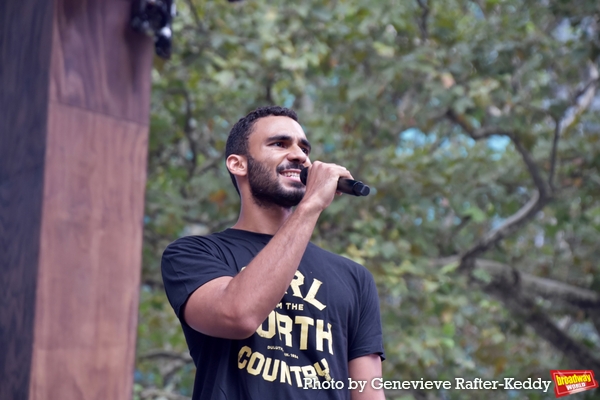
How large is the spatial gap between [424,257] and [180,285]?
357 centimetres

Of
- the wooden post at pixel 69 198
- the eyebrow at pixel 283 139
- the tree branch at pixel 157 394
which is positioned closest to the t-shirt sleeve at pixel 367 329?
the eyebrow at pixel 283 139

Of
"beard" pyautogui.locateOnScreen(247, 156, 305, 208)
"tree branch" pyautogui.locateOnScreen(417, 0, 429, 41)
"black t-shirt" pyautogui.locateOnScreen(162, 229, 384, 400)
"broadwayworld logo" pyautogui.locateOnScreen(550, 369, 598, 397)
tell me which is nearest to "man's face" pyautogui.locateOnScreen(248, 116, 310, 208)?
"beard" pyautogui.locateOnScreen(247, 156, 305, 208)

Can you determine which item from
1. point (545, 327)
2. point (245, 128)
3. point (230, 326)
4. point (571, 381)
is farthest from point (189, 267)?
point (545, 327)

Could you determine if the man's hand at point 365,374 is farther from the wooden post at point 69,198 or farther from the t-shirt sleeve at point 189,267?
the wooden post at point 69,198

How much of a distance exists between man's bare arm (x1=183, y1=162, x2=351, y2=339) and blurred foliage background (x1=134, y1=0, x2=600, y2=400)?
3017mm

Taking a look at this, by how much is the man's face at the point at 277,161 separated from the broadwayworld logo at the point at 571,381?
129cm

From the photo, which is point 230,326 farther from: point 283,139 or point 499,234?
point 499,234

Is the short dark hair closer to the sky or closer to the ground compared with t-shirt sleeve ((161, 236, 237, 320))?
closer to the sky

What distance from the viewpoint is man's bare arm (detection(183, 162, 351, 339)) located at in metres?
1.61

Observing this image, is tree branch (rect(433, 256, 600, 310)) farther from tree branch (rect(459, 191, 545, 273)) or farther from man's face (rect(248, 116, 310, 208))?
man's face (rect(248, 116, 310, 208))

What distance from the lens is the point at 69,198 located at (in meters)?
2.37

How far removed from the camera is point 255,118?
2.22 metres

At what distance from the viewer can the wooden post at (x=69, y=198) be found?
7.48ft

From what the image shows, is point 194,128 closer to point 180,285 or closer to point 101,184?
point 101,184
